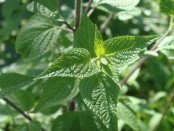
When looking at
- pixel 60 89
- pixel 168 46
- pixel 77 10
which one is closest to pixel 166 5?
pixel 168 46

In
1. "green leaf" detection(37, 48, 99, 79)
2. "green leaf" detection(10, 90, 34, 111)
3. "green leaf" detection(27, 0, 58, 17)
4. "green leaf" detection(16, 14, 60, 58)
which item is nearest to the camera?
"green leaf" detection(37, 48, 99, 79)

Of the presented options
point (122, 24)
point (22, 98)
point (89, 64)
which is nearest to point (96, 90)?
point (89, 64)

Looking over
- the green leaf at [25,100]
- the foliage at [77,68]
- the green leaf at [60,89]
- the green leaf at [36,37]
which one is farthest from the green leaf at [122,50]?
the green leaf at [25,100]

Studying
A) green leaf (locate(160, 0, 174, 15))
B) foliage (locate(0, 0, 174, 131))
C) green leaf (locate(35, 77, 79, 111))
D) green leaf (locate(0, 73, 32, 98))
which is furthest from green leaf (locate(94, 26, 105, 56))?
green leaf (locate(160, 0, 174, 15))

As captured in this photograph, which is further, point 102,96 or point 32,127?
point 32,127

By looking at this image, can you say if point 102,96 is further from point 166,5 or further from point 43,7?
point 166,5

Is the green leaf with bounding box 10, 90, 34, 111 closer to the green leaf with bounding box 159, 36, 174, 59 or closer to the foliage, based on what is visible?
the foliage
